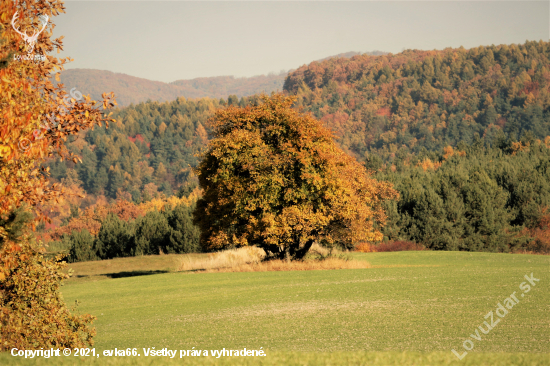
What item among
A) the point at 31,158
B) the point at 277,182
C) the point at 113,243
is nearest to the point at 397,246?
the point at 277,182

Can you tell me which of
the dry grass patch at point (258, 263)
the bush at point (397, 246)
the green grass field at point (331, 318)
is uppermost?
the green grass field at point (331, 318)

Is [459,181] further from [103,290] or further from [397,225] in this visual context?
[103,290]

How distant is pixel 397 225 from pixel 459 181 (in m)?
9.46

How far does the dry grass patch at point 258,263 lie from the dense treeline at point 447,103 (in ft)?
402

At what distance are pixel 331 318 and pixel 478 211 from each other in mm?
45731

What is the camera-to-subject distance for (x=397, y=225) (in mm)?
55656

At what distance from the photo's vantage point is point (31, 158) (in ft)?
23.9

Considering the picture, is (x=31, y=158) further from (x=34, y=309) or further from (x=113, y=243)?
(x=113, y=243)

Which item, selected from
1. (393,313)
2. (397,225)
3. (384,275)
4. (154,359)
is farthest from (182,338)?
(397,225)

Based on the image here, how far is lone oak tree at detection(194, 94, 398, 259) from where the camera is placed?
1046 inches

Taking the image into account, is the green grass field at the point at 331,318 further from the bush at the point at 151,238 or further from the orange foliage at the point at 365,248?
the bush at the point at 151,238

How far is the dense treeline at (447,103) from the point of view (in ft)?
521

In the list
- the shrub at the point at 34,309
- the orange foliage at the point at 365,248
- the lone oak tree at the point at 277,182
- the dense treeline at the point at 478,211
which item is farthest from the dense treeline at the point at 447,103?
the shrub at the point at 34,309

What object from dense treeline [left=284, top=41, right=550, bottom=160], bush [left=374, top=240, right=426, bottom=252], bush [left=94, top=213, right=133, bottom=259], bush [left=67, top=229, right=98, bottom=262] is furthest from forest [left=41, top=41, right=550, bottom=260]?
bush [left=374, top=240, right=426, bottom=252]
